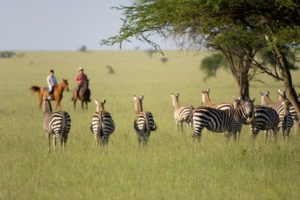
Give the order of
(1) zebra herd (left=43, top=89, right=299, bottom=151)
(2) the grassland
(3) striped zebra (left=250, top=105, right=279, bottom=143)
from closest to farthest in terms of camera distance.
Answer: (2) the grassland < (1) zebra herd (left=43, top=89, right=299, bottom=151) < (3) striped zebra (left=250, top=105, right=279, bottom=143)

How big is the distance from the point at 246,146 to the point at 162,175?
447 centimetres

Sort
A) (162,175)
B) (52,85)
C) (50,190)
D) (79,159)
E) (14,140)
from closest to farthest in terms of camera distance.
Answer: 1. (50,190)
2. (162,175)
3. (79,159)
4. (14,140)
5. (52,85)

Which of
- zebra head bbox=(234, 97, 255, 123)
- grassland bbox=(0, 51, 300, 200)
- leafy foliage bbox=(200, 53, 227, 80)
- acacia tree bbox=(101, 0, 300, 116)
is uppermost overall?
leafy foliage bbox=(200, 53, 227, 80)

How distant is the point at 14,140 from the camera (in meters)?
18.6

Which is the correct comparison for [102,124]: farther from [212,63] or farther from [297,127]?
[212,63]

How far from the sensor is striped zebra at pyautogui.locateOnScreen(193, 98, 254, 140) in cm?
1620

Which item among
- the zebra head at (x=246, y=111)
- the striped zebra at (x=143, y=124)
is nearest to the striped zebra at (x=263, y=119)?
the zebra head at (x=246, y=111)

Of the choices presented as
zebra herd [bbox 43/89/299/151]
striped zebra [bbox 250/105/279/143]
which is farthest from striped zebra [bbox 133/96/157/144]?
striped zebra [bbox 250/105/279/143]

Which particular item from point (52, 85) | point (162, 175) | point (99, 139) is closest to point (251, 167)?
point (162, 175)

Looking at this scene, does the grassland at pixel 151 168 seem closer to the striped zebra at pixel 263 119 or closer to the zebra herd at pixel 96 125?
the zebra herd at pixel 96 125

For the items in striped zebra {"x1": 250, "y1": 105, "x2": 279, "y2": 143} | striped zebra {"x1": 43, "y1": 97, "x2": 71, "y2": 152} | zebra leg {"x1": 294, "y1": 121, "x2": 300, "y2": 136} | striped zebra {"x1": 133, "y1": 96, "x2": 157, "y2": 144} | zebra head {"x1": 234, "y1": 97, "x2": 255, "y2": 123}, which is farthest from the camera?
zebra leg {"x1": 294, "y1": 121, "x2": 300, "y2": 136}

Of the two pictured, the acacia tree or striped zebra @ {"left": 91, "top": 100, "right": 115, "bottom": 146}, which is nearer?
the acacia tree

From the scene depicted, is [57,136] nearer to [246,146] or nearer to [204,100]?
[246,146]

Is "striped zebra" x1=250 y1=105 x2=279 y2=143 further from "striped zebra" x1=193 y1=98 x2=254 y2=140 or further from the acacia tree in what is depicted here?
the acacia tree
